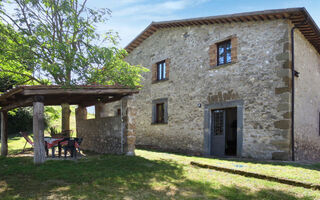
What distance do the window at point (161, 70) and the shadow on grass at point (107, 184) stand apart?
22.1 ft

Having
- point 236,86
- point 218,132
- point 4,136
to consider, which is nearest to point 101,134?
point 4,136

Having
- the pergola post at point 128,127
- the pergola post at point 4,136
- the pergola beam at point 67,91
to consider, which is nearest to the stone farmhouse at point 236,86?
the pergola post at point 128,127

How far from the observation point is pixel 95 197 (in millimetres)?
3791

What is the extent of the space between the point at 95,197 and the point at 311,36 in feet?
31.4

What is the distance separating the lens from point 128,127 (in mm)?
7957

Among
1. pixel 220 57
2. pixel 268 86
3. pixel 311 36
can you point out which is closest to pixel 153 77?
pixel 220 57

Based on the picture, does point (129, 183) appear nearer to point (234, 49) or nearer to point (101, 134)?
point (101, 134)

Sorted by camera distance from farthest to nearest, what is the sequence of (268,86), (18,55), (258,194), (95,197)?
(268,86)
(18,55)
(258,194)
(95,197)

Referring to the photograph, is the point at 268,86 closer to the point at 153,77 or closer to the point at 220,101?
the point at 220,101

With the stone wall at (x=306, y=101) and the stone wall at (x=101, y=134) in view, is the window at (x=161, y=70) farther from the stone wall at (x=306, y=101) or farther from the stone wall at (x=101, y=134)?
the stone wall at (x=306, y=101)

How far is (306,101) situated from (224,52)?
A: 3.57 metres

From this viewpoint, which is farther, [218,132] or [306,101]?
[218,132]

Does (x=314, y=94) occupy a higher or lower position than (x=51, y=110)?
higher

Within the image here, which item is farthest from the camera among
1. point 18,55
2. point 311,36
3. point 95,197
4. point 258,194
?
point 311,36
